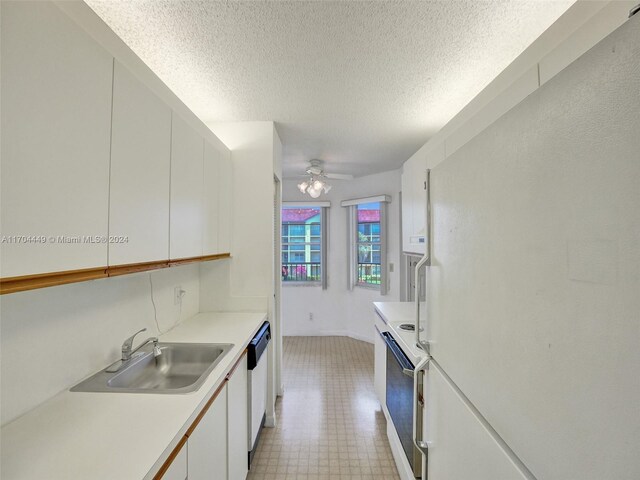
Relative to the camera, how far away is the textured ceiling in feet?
4.01

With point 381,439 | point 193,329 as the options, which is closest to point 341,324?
point 381,439

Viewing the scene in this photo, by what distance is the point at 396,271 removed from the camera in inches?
157

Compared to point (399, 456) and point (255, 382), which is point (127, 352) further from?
point (399, 456)

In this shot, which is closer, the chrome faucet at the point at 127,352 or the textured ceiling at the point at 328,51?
the textured ceiling at the point at 328,51

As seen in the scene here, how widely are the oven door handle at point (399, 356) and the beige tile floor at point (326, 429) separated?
0.83m

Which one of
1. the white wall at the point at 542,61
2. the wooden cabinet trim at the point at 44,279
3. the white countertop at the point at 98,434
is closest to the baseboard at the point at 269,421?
the white countertop at the point at 98,434

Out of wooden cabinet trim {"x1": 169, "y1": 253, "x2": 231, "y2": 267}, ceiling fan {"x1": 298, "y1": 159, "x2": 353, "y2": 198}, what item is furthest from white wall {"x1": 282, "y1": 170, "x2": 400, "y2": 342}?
wooden cabinet trim {"x1": 169, "y1": 253, "x2": 231, "y2": 267}

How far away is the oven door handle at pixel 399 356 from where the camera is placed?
138 centimetres

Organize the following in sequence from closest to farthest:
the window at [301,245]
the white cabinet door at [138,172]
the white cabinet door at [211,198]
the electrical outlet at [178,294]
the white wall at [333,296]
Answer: the white cabinet door at [138,172]
the white cabinet door at [211,198]
the electrical outlet at [178,294]
the white wall at [333,296]
the window at [301,245]

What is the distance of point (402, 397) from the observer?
5.51ft

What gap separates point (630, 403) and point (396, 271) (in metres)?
3.69

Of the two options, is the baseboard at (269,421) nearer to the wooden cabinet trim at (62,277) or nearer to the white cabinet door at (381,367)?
the white cabinet door at (381,367)

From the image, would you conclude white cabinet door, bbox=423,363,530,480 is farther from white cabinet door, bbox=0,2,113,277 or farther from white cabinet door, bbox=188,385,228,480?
white cabinet door, bbox=0,2,113,277

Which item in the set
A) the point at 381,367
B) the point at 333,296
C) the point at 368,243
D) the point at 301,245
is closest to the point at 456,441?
the point at 381,367
